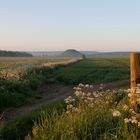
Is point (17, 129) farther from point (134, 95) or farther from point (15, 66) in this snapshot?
point (15, 66)

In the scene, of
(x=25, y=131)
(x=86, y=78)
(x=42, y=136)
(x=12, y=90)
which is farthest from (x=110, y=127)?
(x=86, y=78)

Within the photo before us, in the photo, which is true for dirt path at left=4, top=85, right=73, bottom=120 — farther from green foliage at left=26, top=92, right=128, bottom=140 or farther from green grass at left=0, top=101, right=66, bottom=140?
green foliage at left=26, top=92, right=128, bottom=140

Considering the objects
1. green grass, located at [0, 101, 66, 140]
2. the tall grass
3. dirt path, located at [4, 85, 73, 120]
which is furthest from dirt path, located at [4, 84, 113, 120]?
the tall grass

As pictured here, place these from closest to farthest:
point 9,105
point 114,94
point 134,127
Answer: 1. point 134,127
2. point 114,94
3. point 9,105

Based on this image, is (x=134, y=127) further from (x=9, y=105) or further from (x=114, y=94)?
(x=9, y=105)

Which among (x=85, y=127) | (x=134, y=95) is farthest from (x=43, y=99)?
(x=134, y=95)

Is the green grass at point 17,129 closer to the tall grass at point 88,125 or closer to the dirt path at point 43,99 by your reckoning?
the tall grass at point 88,125

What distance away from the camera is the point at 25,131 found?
11.8 m

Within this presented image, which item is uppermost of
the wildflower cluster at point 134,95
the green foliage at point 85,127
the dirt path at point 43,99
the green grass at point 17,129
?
the wildflower cluster at point 134,95

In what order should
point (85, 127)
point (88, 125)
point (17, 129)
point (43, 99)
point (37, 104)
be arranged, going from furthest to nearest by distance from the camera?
point (43, 99)
point (37, 104)
point (17, 129)
point (88, 125)
point (85, 127)

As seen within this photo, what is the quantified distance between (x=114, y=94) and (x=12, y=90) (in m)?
9.75

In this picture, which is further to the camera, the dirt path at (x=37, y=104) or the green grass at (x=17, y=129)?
the dirt path at (x=37, y=104)

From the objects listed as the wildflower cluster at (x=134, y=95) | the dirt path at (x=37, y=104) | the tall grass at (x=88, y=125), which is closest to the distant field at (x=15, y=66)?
the dirt path at (x=37, y=104)

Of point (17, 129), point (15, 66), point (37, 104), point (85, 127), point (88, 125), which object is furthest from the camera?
point (15, 66)
